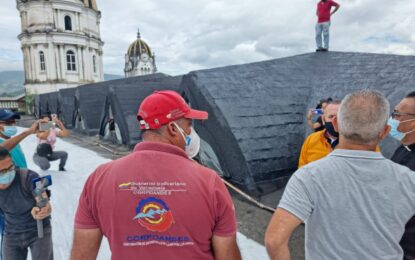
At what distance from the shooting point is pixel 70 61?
167ft

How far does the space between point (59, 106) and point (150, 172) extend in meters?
24.4

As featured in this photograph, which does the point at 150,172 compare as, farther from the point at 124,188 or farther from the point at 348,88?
the point at 348,88

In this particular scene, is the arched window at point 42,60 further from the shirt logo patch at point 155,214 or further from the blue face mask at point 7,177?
the shirt logo patch at point 155,214

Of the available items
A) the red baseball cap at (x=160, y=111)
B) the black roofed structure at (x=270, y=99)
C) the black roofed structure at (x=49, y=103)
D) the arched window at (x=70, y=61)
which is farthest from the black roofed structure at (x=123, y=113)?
the arched window at (x=70, y=61)

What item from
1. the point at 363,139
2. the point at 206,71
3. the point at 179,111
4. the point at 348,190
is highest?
the point at 206,71

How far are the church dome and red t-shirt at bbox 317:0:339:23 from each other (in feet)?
264

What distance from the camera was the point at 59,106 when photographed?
22.2 metres

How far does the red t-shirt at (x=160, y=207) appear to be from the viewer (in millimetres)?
1395

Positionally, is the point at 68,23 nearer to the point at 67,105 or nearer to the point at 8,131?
the point at 67,105

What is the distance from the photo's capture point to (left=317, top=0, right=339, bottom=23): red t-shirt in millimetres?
8159

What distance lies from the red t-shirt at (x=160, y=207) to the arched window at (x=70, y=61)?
Result: 57088 millimetres

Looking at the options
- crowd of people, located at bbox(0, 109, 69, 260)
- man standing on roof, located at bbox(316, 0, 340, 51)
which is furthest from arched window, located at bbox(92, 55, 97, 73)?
crowd of people, located at bbox(0, 109, 69, 260)

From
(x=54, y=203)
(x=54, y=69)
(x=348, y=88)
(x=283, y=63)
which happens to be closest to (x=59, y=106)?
(x=54, y=203)

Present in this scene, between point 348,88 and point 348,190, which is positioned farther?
point 348,88
